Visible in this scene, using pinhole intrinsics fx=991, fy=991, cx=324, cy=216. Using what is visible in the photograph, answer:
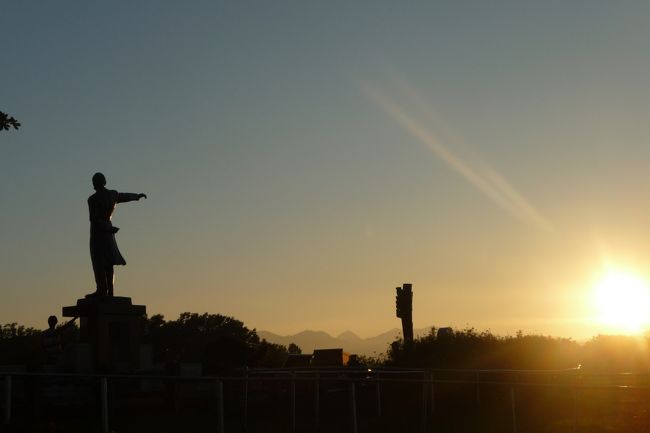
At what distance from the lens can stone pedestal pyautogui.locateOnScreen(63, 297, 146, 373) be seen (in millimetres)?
24734

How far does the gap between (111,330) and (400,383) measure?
742 centimetres

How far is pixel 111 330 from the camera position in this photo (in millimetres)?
25172

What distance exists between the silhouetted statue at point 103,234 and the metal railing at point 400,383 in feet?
11.4

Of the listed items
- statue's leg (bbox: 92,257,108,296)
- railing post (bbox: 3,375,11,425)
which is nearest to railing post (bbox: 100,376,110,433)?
railing post (bbox: 3,375,11,425)

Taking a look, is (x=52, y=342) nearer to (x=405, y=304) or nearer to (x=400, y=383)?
(x=400, y=383)

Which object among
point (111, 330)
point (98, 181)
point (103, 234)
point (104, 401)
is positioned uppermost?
point (98, 181)

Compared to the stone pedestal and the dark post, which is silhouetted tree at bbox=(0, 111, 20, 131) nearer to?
the stone pedestal

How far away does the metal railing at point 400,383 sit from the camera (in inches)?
637

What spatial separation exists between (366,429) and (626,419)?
5420mm

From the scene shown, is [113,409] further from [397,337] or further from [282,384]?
[397,337]

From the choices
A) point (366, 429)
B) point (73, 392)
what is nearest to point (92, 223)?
point (73, 392)

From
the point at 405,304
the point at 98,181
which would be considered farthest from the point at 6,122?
the point at 405,304

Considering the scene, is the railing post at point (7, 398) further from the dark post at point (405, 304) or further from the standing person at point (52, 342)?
the dark post at point (405, 304)

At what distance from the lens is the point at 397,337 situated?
3528 centimetres
